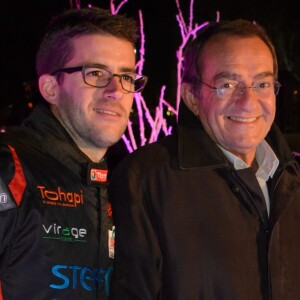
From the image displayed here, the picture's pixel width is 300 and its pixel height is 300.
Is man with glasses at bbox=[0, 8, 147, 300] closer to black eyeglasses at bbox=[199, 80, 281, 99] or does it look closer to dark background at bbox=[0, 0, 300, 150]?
black eyeglasses at bbox=[199, 80, 281, 99]

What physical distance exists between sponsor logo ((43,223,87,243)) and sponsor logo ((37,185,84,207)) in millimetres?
89

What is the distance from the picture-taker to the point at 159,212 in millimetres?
1885

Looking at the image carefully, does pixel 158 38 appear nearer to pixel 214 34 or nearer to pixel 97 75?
pixel 214 34

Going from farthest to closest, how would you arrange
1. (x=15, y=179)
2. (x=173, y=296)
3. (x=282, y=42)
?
(x=282, y=42)
(x=173, y=296)
(x=15, y=179)

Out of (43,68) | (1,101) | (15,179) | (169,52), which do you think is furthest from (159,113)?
(1,101)

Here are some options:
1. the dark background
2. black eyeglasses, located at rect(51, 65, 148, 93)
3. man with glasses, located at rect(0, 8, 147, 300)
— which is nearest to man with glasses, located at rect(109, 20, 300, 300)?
man with glasses, located at rect(0, 8, 147, 300)

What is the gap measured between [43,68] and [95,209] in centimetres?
71

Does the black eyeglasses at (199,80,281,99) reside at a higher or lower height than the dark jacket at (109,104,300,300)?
higher

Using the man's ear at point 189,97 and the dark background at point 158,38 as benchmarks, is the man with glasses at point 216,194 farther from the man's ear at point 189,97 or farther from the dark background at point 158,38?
the dark background at point 158,38

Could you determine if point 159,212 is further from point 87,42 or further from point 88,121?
point 87,42

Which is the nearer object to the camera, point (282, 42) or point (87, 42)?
point (87, 42)

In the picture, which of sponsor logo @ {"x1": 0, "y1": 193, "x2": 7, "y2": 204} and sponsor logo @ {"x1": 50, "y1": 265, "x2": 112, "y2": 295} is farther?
sponsor logo @ {"x1": 50, "y1": 265, "x2": 112, "y2": 295}

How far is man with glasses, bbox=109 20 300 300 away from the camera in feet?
6.05

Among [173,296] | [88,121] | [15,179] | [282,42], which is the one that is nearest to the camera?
[15,179]
